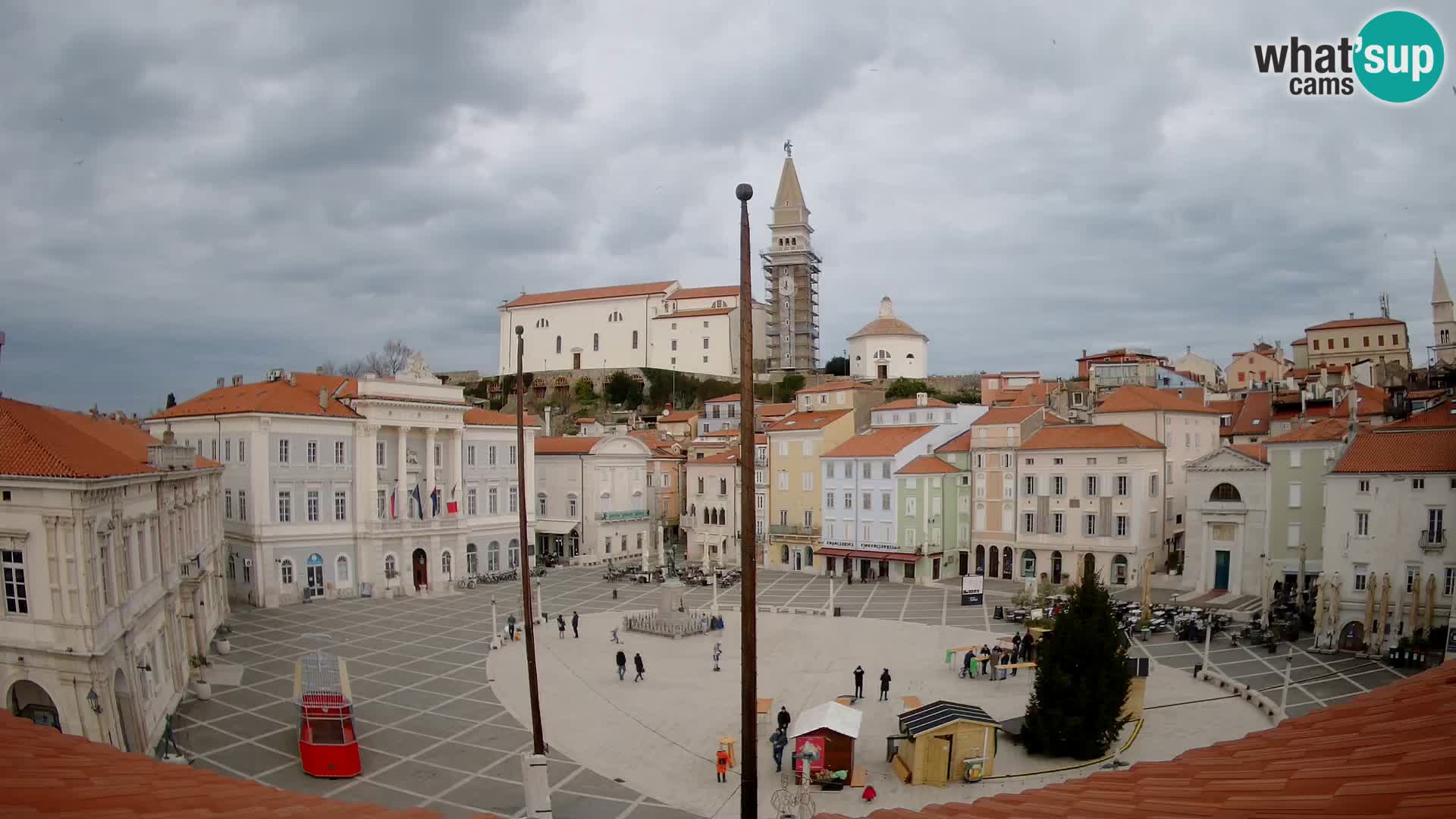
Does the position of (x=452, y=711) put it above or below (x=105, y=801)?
below

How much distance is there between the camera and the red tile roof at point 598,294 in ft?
351

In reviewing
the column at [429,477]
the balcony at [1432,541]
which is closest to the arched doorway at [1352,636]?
the balcony at [1432,541]

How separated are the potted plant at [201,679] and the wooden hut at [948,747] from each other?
20875mm

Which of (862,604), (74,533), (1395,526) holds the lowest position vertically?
(862,604)

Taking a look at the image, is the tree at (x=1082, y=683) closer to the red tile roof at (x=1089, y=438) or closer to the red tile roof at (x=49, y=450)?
the red tile roof at (x=49, y=450)

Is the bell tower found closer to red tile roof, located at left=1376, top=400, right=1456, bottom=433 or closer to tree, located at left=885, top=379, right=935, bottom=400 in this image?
tree, located at left=885, top=379, right=935, bottom=400

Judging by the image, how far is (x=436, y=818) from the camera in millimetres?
8297

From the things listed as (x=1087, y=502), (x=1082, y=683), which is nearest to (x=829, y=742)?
(x=1082, y=683)

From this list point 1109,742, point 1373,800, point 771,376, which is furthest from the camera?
point 771,376

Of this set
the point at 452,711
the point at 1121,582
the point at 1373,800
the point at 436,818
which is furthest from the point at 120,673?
the point at 1121,582

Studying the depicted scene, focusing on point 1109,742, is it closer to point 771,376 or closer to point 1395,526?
point 1395,526

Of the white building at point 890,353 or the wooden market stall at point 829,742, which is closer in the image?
the wooden market stall at point 829,742

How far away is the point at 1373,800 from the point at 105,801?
334 inches

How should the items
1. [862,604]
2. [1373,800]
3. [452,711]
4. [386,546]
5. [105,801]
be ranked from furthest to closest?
[386,546] < [862,604] < [452,711] < [105,801] < [1373,800]
